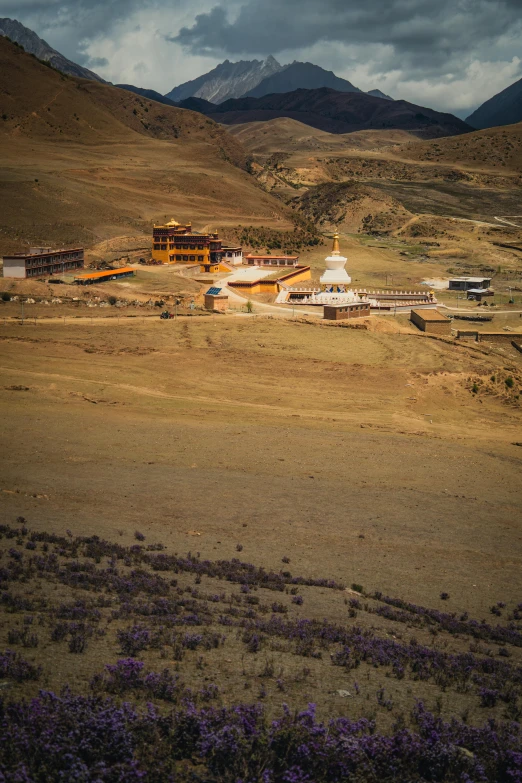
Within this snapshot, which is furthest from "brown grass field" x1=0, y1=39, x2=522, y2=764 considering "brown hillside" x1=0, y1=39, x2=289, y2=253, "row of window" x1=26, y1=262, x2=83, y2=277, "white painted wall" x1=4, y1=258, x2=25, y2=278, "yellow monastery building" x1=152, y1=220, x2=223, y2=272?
"brown hillside" x1=0, y1=39, x2=289, y2=253

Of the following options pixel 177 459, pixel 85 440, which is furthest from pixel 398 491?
pixel 85 440

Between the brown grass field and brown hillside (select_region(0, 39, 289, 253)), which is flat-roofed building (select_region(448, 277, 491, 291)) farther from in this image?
brown hillside (select_region(0, 39, 289, 253))

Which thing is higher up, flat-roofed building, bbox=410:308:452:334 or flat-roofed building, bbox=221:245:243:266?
flat-roofed building, bbox=221:245:243:266

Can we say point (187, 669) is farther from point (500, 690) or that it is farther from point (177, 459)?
point (177, 459)

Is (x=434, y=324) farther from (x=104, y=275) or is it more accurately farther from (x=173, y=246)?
(x=173, y=246)

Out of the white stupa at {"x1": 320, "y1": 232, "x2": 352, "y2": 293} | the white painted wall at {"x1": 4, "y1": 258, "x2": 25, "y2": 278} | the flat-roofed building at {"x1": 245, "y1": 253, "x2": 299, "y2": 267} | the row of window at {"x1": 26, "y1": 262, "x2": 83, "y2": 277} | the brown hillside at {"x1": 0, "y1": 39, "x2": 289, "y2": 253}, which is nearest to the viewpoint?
the white stupa at {"x1": 320, "y1": 232, "x2": 352, "y2": 293}

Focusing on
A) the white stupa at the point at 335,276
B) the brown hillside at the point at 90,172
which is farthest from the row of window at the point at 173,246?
the white stupa at the point at 335,276

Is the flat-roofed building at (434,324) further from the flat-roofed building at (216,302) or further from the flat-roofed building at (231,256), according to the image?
the flat-roofed building at (231,256)
